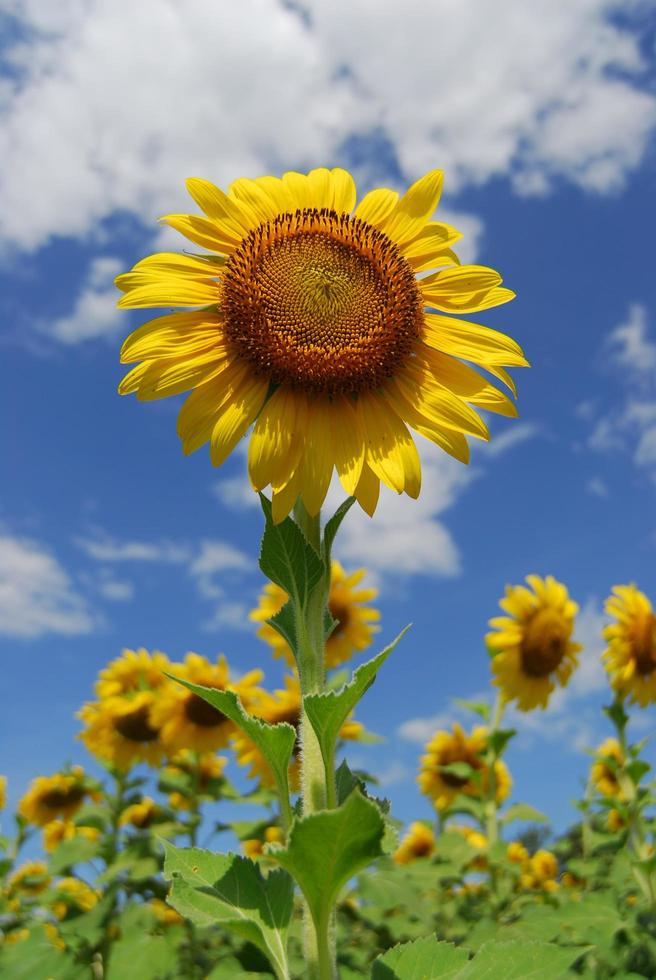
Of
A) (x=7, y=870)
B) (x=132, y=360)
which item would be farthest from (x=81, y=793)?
(x=132, y=360)

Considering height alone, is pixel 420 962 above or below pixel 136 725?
below

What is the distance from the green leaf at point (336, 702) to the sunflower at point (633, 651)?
6218mm

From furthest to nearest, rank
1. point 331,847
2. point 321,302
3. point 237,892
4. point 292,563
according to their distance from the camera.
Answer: point 321,302 < point 292,563 < point 237,892 < point 331,847

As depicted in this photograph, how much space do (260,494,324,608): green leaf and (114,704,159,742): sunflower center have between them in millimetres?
5857

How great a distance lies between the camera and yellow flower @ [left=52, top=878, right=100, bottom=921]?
23.2ft

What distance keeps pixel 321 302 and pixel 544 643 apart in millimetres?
5916

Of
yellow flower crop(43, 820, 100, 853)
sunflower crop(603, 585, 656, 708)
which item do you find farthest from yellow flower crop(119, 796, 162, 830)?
sunflower crop(603, 585, 656, 708)

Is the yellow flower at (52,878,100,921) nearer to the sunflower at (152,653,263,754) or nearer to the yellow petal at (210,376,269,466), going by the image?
the sunflower at (152,653,263,754)

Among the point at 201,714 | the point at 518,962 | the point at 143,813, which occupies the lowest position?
the point at 518,962

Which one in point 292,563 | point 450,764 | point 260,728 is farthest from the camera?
point 450,764

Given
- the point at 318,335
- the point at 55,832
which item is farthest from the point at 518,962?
the point at 55,832

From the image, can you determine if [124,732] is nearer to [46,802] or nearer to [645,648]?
[46,802]

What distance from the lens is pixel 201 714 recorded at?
7.43 meters

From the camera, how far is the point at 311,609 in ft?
7.56
